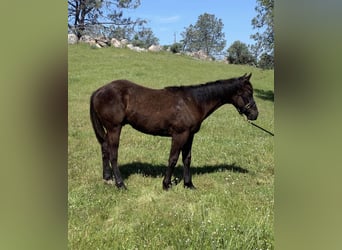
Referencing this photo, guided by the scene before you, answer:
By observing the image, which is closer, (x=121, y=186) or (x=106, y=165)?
(x=121, y=186)

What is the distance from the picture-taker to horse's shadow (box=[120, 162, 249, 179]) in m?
5.52

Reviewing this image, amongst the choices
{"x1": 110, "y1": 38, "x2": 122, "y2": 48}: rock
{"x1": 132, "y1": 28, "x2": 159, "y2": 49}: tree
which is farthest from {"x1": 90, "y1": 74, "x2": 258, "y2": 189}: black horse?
{"x1": 132, "y1": 28, "x2": 159, "y2": 49}: tree

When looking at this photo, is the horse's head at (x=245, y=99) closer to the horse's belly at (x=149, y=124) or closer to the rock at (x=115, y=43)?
the horse's belly at (x=149, y=124)

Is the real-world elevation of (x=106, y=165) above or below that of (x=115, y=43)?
below

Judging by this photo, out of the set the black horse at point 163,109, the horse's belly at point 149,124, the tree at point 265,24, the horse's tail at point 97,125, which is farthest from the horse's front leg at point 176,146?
the tree at point 265,24

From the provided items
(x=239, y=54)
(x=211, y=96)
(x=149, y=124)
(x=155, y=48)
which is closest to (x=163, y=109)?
(x=149, y=124)

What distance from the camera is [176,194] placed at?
15.3 feet

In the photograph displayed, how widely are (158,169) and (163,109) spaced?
1.32m

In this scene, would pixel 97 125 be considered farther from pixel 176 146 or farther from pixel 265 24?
pixel 265 24

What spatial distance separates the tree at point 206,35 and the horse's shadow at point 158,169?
32.3 metres
